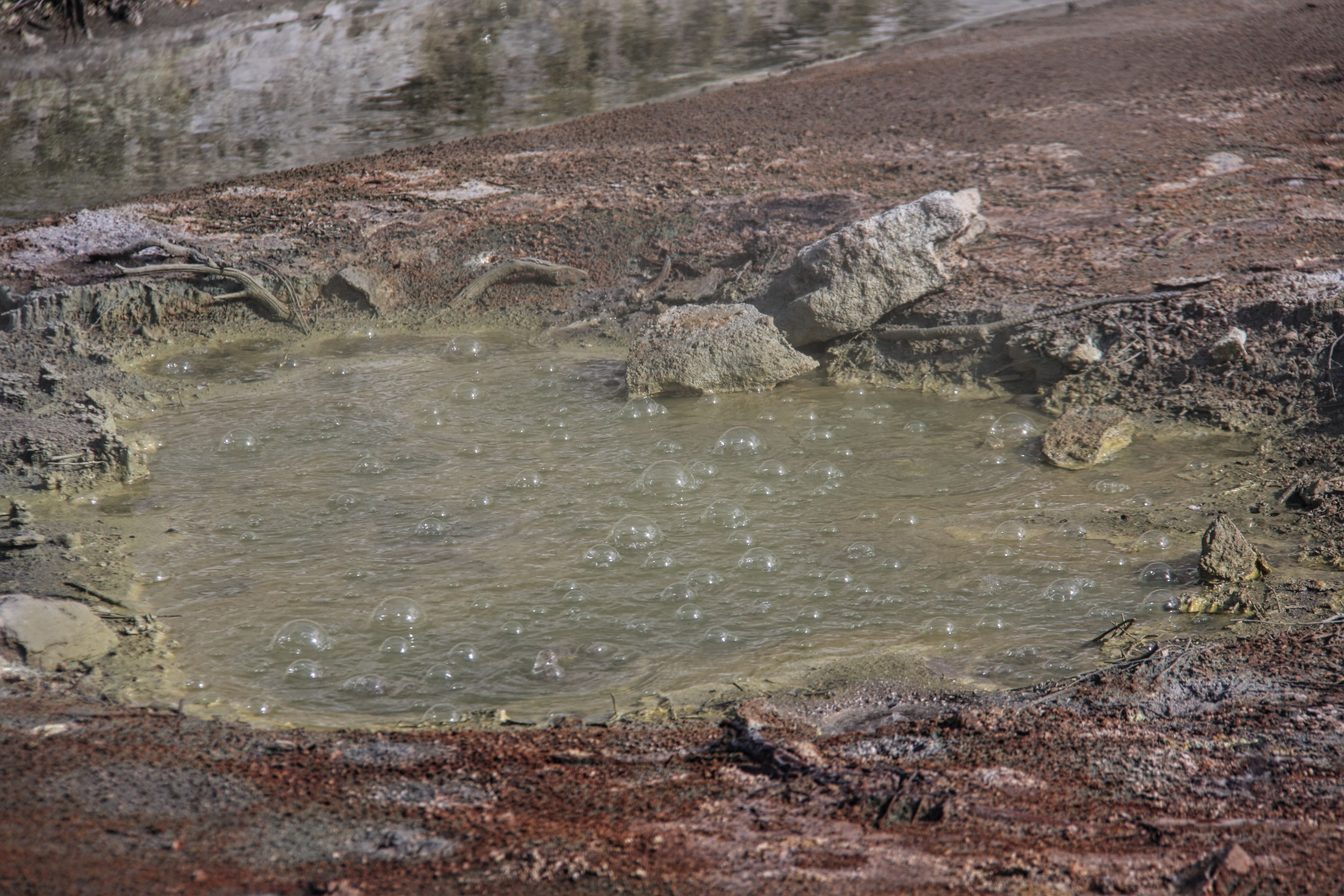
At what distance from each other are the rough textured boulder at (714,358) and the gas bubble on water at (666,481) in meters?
0.88

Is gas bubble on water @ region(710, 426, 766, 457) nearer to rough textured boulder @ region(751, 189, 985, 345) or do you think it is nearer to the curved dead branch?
rough textured boulder @ region(751, 189, 985, 345)

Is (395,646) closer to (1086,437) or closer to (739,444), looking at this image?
(739,444)

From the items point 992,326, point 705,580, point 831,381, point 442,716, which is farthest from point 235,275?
point 992,326

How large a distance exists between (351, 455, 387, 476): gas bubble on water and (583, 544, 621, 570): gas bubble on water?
126cm

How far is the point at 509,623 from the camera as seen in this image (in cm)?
352

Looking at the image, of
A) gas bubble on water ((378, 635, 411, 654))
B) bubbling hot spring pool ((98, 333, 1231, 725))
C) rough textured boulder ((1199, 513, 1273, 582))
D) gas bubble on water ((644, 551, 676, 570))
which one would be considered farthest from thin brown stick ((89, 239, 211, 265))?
rough textured boulder ((1199, 513, 1273, 582))

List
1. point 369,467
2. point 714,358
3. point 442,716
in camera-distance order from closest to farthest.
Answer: point 442,716 < point 369,467 < point 714,358

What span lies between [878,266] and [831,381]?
2.18 feet

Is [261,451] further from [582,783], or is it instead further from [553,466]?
[582,783]

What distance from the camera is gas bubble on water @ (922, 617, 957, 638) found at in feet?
11.2

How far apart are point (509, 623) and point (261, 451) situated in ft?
6.66

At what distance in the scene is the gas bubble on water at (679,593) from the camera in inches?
143

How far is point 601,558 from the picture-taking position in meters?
3.89

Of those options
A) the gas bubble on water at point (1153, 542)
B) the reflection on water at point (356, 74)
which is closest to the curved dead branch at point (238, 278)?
the reflection on water at point (356, 74)
